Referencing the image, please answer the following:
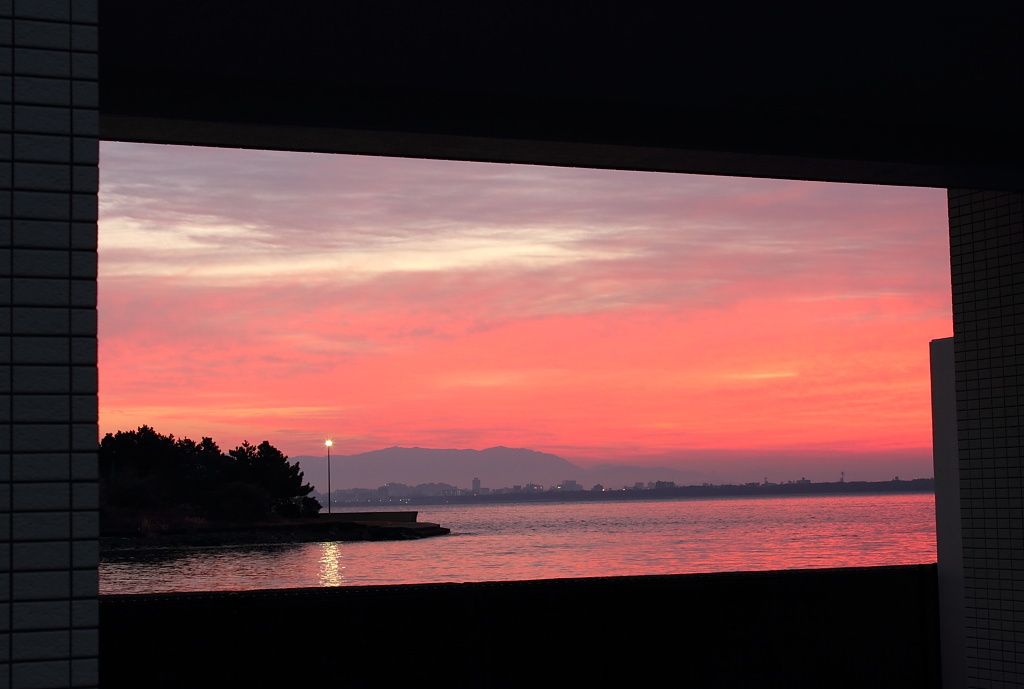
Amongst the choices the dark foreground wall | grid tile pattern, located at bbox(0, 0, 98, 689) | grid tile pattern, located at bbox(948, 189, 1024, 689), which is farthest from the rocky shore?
grid tile pattern, located at bbox(0, 0, 98, 689)

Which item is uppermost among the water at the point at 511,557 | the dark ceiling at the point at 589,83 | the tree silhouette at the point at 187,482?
the dark ceiling at the point at 589,83

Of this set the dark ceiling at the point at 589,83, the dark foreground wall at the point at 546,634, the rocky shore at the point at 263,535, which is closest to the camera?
the dark ceiling at the point at 589,83

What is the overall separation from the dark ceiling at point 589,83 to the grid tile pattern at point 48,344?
115 inches

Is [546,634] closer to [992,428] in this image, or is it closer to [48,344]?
[992,428]

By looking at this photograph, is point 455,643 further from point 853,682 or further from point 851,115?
point 851,115

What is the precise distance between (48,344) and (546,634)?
592 centimetres

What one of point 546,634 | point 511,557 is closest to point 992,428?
point 546,634

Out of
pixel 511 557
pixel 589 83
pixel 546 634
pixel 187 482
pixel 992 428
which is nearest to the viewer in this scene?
pixel 589 83

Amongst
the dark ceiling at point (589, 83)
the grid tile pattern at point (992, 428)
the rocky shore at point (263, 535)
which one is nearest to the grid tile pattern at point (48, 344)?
the dark ceiling at point (589, 83)

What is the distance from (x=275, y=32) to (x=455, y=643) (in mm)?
4148

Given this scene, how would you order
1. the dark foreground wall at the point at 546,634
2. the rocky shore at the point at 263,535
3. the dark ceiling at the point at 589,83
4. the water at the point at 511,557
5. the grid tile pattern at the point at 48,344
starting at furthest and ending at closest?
the rocky shore at the point at 263,535, the water at the point at 511,557, the dark foreground wall at the point at 546,634, the dark ceiling at the point at 589,83, the grid tile pattern at the point at 48,344

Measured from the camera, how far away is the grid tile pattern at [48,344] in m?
1.84

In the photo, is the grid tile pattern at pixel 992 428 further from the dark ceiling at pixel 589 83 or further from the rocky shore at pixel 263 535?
the rocky shore at pixel 263 535

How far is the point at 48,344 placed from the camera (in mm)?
1899
